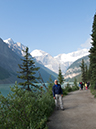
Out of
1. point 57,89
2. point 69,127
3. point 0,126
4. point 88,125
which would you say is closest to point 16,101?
point 0,126

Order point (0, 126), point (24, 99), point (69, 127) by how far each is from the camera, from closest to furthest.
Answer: point (0, 126) → point (24, 99) → point (69, 127)

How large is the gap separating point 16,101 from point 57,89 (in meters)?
5.17

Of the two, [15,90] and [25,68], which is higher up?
[25,68]

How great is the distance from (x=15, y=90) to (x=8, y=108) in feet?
2.39

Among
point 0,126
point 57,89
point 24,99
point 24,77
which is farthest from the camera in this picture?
point 24,77

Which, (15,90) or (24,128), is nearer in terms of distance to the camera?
(24,128)

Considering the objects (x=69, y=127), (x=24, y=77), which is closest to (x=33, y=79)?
(x=24, y=77)

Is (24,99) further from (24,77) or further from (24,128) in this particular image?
(24,77)

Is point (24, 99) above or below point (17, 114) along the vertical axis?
above

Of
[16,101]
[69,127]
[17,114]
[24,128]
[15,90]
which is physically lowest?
[69,127]

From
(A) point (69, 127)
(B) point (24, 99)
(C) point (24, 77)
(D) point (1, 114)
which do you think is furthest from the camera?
(C) point (24, 77)

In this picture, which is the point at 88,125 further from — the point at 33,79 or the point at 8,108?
the point at 33,79

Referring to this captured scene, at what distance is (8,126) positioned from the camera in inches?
181

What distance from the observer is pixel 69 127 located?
5820mm
